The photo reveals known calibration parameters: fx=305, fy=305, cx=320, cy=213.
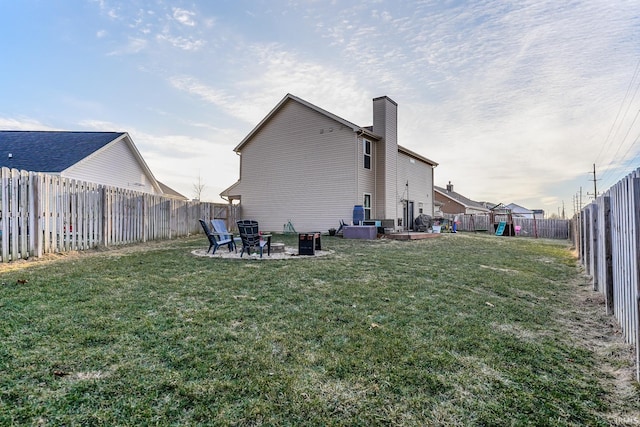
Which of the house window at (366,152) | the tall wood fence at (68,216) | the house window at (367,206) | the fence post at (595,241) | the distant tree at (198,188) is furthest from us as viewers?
the distant tree at (198,188)

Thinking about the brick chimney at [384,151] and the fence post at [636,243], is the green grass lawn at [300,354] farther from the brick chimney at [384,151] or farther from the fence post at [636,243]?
the brick chimney at [384,151]

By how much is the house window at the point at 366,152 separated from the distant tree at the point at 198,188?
1180 inches

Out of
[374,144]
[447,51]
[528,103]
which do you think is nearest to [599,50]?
[528,103]

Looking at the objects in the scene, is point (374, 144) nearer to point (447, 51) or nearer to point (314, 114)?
point (314, 114)

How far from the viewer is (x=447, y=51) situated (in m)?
11.1

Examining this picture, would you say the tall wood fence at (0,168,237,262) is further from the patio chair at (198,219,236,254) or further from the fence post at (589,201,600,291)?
the fence post at (589,201,600,291)

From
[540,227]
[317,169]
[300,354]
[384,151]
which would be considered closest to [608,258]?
[300,354]

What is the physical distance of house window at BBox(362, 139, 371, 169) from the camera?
16688mm

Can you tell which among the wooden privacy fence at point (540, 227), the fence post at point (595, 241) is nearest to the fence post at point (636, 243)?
the fence post at point (595, 241)

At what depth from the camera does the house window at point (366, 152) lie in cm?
1669

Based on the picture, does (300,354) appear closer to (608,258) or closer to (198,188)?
(608,258)

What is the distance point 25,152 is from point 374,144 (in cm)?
1851

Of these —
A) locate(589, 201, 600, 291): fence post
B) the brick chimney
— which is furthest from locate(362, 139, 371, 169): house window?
locate(589, 201, 600, 291): fence post

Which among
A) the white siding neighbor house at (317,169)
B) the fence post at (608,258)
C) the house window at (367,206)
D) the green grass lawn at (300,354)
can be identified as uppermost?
the white siding neighbor house at (317,169)
